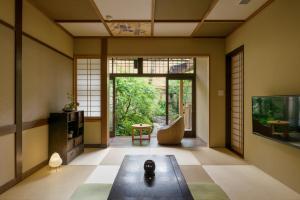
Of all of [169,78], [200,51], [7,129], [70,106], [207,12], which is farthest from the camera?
[169,78]

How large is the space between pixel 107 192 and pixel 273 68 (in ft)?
9.91

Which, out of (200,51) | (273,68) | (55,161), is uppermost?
(200,51)

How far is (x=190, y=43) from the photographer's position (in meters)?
5.76

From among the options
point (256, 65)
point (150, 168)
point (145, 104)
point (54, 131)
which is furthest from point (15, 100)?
point (145, 104)

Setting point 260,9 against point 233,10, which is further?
point 233,10

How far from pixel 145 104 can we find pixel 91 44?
364 centimetres

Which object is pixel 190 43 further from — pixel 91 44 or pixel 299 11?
pixel 299 11

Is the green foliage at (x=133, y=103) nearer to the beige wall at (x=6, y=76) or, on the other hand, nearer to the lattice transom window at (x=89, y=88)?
the lattice transom window at (x=89, y=88)

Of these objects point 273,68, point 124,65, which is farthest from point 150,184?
point 124,65

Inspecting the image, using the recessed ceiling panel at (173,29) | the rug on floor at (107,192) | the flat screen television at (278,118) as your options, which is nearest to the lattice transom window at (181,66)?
the recessed ceiling panel at (173,29)

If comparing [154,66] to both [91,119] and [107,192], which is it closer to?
[91,119]

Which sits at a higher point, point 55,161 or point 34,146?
point 34,146

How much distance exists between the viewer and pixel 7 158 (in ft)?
9.95

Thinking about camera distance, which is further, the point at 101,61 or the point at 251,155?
the point at 101,61
